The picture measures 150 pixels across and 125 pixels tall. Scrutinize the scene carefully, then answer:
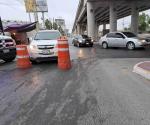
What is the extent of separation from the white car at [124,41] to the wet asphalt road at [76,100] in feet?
42.3

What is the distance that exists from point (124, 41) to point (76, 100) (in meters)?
17.1

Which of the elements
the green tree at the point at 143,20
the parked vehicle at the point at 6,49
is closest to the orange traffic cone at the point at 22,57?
the parked vehicle at the point at 6,49

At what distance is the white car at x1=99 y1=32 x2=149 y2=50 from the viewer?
20.6 meters

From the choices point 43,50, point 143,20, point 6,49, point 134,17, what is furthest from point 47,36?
point 143,20

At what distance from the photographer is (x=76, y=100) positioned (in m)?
5.50

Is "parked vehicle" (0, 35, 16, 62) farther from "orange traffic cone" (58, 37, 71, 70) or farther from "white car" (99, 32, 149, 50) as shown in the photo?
"white car" (99, 32, 149, 50)

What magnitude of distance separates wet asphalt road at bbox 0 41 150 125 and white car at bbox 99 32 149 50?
42.3 ft

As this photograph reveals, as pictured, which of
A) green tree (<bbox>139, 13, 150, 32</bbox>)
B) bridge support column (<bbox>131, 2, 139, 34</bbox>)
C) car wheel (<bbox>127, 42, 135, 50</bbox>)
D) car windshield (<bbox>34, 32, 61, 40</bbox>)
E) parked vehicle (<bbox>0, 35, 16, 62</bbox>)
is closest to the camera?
parked vehicle (<bbox>0, 35, 16, 62</bbox>)

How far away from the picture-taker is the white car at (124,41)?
2062 cm

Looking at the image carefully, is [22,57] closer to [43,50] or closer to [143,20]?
[43,50]

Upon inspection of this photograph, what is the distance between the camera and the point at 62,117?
14.6ft

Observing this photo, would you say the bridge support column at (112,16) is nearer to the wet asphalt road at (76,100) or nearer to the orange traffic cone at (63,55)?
the orange traffic cone at (63,55)

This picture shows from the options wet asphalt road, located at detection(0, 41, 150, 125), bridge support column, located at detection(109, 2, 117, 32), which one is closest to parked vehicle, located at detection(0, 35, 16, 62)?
wet asphalt road, located at detection(0, 41, 150, 125)

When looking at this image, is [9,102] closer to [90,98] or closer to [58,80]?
[90,98]
